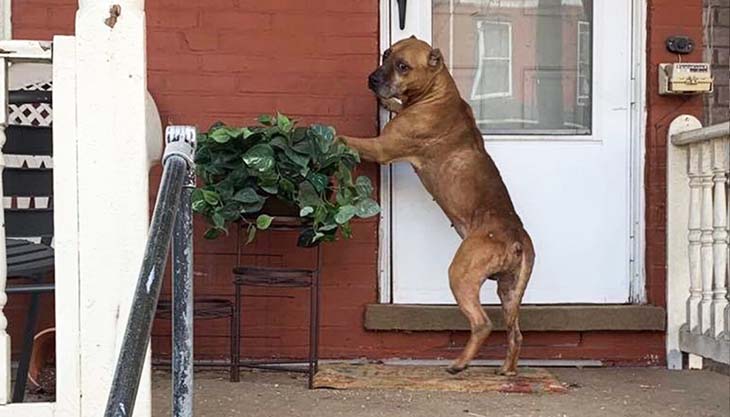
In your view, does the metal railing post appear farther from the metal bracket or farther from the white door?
the white door

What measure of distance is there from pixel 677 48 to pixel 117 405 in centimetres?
351

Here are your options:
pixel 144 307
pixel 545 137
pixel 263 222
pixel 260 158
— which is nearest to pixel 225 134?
pixel 260 158

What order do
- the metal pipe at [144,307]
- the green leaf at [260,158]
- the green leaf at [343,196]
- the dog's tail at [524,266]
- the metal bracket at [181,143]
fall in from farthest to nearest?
the dog's tail at [524,266] → the green leaf at [343,196] → the green leaf at [260,158] → the metal bracket at [181,143] → the metal pipe at [144,307]

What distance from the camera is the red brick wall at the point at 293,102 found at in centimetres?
425

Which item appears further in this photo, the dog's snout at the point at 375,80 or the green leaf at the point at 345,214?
the dog's snout at the point at 375,80

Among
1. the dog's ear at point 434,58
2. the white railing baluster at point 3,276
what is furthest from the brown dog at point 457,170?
the white railing baluster at point 3,276

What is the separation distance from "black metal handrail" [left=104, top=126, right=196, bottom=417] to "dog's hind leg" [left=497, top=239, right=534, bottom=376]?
2079 millimetres

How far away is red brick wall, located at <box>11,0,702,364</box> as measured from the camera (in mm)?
4246

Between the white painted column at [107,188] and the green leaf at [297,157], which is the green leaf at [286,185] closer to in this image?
the green leaf at [297,157]

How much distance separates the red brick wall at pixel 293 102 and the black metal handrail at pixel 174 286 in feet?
7.31

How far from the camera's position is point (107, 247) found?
9.02ft

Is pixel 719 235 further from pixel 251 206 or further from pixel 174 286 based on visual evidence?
pixel 174 286

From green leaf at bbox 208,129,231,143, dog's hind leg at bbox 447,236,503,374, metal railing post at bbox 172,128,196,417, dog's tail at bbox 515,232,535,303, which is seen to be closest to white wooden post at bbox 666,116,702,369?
dog's tail at bbox 515,232,535,303

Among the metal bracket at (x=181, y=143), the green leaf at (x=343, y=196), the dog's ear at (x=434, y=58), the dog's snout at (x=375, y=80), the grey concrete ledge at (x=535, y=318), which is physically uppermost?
the dog's ear at (x=434, y=58)
